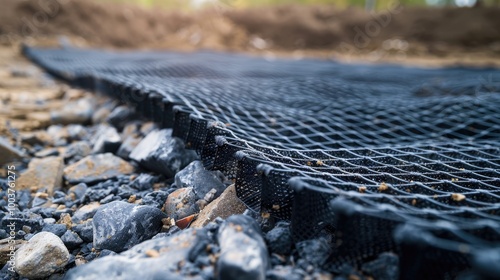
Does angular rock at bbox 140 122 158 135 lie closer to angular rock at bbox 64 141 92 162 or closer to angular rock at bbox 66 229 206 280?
angular rock at bbox 64 141 92 162

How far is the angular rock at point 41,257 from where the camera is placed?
1166mm

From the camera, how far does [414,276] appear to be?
33.2 inches

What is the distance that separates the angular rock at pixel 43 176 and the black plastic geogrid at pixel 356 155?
1.86 feet

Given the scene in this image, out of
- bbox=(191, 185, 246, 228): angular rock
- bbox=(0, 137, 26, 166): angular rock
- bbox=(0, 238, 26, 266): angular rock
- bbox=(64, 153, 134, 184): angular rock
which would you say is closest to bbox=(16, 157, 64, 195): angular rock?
bbox=(64, 153, 134, 184): angular rock

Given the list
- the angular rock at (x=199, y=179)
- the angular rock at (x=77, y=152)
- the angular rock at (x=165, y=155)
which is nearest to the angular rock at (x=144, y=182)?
the angular rock at (x=165, y=155)

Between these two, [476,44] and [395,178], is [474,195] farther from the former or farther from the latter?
[476,44]

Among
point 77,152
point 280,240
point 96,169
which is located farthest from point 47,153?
point 280,240

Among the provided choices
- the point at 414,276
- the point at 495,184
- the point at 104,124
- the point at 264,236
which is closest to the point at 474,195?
the point at 495,184

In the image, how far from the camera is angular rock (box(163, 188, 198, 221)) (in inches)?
54.6

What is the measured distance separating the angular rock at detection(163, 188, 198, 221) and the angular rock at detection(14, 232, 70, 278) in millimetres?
378

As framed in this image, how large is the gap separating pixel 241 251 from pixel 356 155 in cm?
81

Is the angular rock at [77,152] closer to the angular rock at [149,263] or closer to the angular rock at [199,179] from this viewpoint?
the angular rock at [199,179]

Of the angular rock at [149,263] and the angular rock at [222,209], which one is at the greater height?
the angular rock at [222,209]

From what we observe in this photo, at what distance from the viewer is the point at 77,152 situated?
6.95 feet
